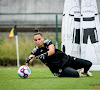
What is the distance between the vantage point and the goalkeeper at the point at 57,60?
665 centimetres

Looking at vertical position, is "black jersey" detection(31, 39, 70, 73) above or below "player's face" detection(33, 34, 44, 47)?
below

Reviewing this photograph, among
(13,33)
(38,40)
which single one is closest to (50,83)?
(38,40)

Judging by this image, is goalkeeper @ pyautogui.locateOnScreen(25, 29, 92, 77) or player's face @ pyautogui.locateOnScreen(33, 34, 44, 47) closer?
player's face @ pyautogui.locateOnScreen(33, 34, 44, 47)

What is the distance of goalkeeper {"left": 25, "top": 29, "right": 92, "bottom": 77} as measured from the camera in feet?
21.8

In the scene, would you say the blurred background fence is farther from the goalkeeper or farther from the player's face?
the player's face

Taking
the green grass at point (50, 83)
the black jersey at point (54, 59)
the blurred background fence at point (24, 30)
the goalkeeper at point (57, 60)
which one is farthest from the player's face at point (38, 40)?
the blurred background fence at point (24, 30)

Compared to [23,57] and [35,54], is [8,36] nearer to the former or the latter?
[23,57]

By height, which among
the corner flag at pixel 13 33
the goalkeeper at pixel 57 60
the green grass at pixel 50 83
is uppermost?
the corner flag at pixel 13 33

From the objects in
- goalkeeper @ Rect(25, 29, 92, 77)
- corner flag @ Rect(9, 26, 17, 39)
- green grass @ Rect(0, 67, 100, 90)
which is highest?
corner flag @ Rect(9, 26, 17, 39)

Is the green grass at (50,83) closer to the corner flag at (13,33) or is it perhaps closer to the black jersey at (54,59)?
the black jersey at (54,59)

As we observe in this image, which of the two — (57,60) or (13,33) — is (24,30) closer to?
(13,33)

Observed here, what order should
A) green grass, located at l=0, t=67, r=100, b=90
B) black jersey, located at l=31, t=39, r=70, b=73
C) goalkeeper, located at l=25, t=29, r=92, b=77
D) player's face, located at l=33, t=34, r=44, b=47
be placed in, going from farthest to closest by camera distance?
black jersey, located at l=31, t=39, r=70, b=73, goalkeeper, located at l=25, t=29, r=92, b=77, player's face, located at l=33, t=34, r=44, b=47, green grass, located at l=0, t=67, r=100, b=90

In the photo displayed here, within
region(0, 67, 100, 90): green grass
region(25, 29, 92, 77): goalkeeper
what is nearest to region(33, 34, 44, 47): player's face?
region(25, 29, 92, 77): goalkeeper

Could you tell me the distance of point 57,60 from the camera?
684cm
